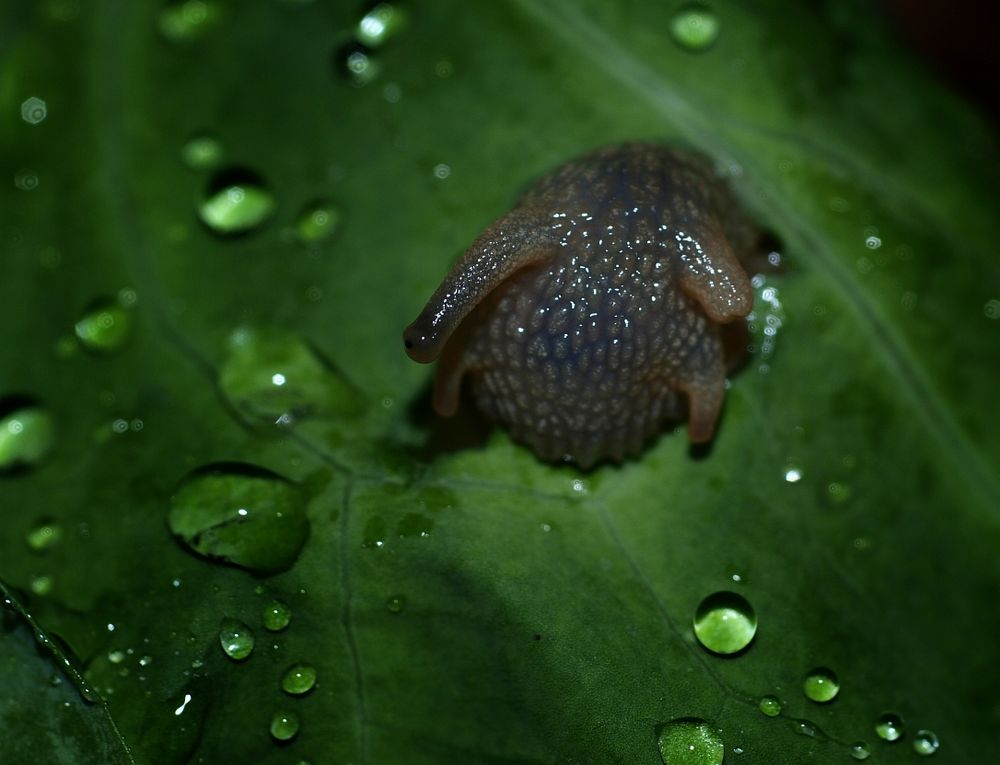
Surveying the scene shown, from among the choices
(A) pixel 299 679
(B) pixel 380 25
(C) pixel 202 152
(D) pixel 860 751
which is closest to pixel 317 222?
(C) pixel 202 152

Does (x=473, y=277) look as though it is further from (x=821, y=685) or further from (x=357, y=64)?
(x=821, y=685)

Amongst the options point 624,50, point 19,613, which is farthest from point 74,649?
point 624,50

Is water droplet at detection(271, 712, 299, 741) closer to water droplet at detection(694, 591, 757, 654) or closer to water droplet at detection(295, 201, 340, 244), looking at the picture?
water droplet at detection(694, 591, 757, 654)

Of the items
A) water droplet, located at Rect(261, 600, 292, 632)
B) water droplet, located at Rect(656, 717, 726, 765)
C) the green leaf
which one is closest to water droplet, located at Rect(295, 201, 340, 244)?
the green leaf

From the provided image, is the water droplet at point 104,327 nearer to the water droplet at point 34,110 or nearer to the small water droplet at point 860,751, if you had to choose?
the water droplet at point 34,110

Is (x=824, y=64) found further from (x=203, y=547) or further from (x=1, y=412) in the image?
(x=1, y=412)
